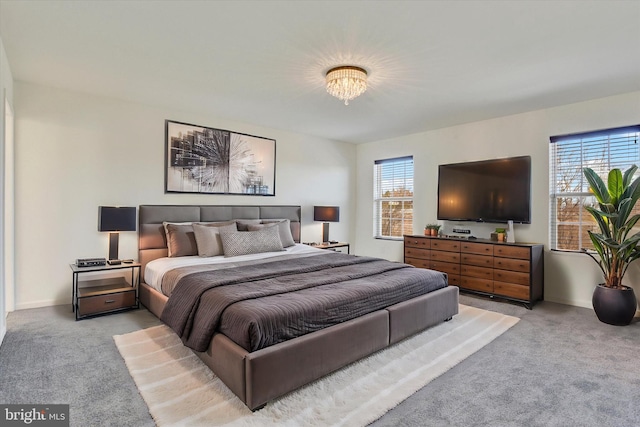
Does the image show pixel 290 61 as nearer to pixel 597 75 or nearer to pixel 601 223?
pixel 597 75

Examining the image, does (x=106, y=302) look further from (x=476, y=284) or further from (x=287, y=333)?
(x=476, y=284)

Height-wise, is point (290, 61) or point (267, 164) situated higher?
point (290, 61)

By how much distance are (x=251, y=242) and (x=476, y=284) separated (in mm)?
3084

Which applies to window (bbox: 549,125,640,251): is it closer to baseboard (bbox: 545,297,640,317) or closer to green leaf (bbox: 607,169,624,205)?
green leaf (bbox: 607,169,624,205)

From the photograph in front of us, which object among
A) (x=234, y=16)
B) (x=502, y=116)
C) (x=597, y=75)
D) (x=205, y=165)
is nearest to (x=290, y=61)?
(x=234, y=16)

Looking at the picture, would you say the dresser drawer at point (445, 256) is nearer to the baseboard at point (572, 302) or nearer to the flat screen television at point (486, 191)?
the flat screen television at point (486, 191)

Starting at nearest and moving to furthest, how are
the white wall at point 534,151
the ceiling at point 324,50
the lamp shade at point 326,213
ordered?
the ceiling at point 324,50
the white wall at point 534,151
the lamp shade at point 326,213

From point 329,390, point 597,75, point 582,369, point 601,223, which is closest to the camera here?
point 329,390

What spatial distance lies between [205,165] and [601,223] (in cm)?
494

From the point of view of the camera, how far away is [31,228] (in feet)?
11.9

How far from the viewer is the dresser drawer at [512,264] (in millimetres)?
3990

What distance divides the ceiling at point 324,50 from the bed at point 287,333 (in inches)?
72.0

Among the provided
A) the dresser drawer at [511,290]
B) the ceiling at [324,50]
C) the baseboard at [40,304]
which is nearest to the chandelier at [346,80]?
the ceiling at [324,50]

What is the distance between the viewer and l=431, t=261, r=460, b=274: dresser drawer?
15.4 ft
